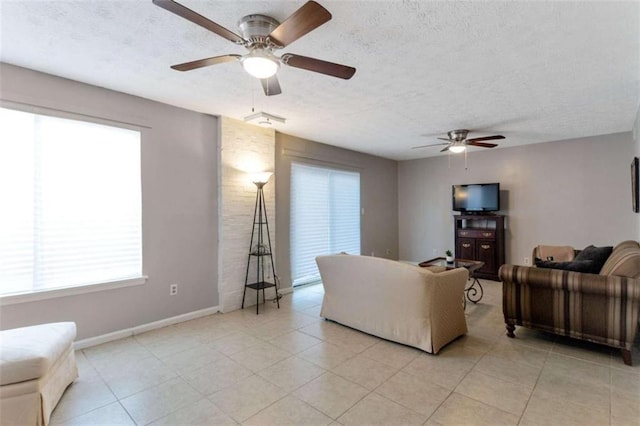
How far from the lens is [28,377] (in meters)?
1.83

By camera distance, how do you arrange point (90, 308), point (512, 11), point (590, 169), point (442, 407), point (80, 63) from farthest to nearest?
point (590, 169) < point (90, 308) < point (80, 63) < point (442, 407) < point (512, 11)

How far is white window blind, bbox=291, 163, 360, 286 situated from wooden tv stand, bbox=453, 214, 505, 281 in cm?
204

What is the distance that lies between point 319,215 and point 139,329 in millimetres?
3241

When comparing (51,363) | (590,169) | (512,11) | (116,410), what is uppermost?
(512,11)

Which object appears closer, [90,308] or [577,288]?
[577,288]

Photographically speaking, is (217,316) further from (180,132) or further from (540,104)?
(540,104)

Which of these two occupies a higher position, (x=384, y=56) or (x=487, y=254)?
(x=384, y=56)

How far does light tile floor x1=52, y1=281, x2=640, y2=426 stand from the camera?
2.00 m

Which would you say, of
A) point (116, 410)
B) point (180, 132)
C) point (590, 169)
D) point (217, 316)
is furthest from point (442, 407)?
point (590, 169)

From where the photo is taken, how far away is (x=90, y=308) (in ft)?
9.98

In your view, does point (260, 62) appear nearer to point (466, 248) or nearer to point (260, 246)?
point (260, 246)

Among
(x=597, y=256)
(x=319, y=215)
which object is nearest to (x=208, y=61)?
(x=319, y=215)

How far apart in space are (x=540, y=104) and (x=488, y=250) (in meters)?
3.02

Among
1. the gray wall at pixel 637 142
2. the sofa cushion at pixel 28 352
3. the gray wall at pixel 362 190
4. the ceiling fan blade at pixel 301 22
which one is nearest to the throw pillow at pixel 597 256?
the gray wall at pixel 637 142
